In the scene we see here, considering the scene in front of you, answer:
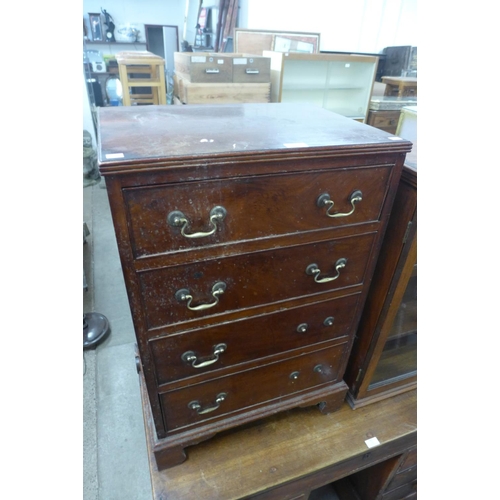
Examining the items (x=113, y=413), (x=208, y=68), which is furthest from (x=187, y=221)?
(x=208, y=68)

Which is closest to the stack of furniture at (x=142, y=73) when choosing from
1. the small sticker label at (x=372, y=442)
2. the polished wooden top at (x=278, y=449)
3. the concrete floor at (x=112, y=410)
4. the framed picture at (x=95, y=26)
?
the concrete floor at (x=112, y=410)

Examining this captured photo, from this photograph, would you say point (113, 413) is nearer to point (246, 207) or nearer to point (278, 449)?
point (278, 449)

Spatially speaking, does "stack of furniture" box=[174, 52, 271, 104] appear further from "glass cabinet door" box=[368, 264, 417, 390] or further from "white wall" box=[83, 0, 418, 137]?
"glass cabinet door" box=[368, 264, 417, 390]

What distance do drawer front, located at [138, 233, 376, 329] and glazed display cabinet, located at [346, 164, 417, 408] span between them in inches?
2.9

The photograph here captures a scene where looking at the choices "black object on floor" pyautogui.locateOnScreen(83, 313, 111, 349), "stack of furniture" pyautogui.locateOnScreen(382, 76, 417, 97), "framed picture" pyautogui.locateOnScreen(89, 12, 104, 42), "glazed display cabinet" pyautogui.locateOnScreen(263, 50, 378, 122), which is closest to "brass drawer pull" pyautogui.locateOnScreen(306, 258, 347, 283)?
"black object on floor" pyautogui.locateOnScreen(83, 313, 111, 349)

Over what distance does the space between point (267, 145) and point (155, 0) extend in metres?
5.61

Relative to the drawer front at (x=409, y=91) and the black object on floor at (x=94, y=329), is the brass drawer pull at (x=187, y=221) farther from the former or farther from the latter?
the drawer front at (x=409, y=91)

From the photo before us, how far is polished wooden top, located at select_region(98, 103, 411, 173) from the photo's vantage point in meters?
0.59

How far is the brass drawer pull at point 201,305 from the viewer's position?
709mm

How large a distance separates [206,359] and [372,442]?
600mm

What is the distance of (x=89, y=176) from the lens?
378 cm

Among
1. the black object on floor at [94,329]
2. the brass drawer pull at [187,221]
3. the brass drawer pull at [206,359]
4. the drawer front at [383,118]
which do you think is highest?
the brass drawer pull at [187,221]

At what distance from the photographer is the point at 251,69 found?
236cm
